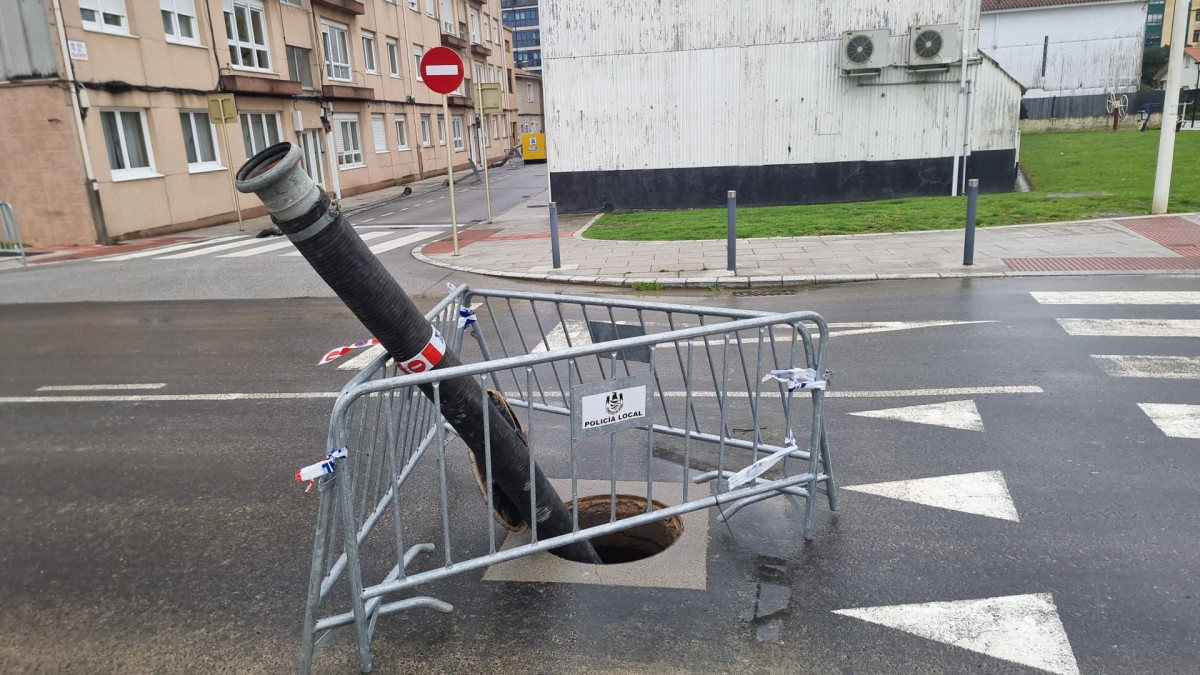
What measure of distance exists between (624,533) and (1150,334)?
609cm

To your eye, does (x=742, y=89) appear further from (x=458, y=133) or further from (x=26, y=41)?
(x=458, y=133)

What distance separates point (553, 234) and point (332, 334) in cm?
450

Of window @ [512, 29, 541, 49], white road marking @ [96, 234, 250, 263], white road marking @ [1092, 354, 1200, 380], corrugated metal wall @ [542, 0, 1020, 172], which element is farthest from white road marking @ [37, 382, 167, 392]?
window @ [512, 29, 541, 49]

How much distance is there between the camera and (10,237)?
1736 centimetres

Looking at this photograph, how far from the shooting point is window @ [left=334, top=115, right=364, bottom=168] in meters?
31.3

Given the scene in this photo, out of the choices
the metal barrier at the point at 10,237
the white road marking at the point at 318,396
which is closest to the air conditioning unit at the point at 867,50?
the white road marking at the point at 318,396

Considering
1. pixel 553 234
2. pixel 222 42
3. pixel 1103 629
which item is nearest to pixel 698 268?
pixel 553 234

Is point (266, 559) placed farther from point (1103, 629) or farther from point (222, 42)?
point (222, 42)

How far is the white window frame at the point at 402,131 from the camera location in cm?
3778

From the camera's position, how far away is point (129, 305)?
11945 millimetres

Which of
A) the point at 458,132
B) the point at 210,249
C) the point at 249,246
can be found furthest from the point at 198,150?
the point at 458,132

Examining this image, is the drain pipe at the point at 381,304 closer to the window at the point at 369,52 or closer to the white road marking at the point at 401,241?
the white road marking at the point at 401,241

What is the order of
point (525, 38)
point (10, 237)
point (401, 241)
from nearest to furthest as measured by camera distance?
point (10, 237)
point (401, 241)
point (525, 38)

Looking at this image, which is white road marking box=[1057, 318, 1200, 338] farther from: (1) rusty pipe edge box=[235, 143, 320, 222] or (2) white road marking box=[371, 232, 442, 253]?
(2) white road marking box=[371, 232, 442, 253]
